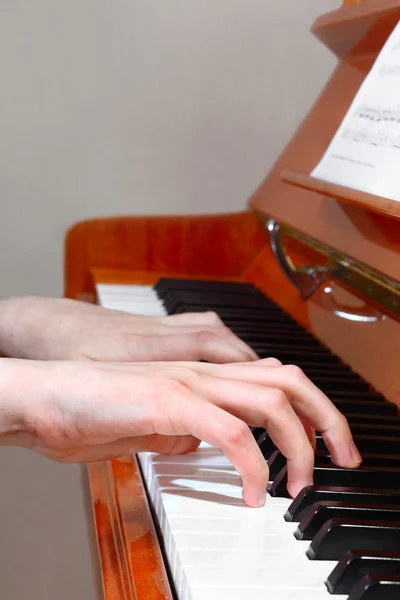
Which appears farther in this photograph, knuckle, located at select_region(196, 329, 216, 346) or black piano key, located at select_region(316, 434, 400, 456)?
knuckle, located at select_region(196, 329, 216, 346)

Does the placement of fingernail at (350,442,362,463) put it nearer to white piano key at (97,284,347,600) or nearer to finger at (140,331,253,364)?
white piano key at (97,284,347,600)

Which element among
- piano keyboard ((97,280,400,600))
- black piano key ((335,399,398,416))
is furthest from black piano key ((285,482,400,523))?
black piano key ((335,399,398,416))

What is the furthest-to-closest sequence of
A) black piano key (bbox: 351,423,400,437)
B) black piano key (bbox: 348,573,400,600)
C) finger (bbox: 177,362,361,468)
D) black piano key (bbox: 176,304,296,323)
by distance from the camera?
black piano key (bbox: 176,304,296,323) → black piano key (bbox: 351,423,400,437) → finger (bbox: 177,362,361,468) → black piano key (bbox: 348,573,400,600)

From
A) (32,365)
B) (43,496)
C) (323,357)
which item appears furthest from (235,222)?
(32,365)

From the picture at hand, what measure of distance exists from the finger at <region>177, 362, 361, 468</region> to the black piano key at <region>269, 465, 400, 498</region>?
2cm

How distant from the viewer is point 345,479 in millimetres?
747

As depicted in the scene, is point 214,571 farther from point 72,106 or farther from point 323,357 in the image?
point 72,106

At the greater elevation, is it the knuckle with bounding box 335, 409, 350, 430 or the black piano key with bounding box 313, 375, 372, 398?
the knuckle with bounding box 335, 409, 350, 430

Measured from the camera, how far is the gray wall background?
210 centimetres

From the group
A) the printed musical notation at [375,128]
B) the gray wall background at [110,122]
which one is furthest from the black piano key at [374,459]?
the gray wall background at [110,122]

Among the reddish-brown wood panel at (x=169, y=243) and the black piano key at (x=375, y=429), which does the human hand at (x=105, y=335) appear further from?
the reddish-brown wood panel at (x=169, y=243)

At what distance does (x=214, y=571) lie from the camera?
0.58 m

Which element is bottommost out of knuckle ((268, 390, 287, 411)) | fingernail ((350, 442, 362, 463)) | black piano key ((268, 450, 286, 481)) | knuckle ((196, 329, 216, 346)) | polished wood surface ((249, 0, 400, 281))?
knuckle ((196, 329, 216, 346))

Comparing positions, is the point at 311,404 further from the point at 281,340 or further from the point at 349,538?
the point at 281,340
